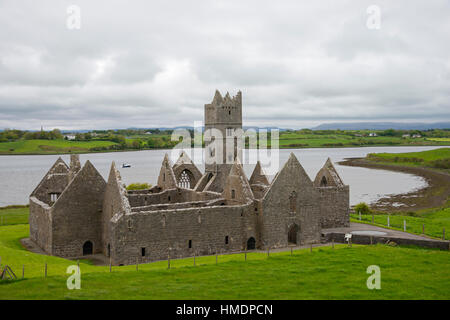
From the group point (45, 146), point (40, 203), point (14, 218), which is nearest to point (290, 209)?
point (40, 203)

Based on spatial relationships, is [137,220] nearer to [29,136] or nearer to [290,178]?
[290,178]

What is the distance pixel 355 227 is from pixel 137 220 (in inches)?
789

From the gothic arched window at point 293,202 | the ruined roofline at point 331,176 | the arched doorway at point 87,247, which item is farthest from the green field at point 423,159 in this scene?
the arched doorway at point 87,247

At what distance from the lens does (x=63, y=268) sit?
25422 mm

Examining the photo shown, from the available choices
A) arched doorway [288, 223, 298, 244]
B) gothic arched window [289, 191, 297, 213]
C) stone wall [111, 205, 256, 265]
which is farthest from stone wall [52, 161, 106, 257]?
arched doorway [288, 223, 298, 244]

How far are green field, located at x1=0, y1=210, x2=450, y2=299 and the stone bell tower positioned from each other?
10662 mm

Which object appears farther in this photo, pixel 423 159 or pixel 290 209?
pixel 423 159

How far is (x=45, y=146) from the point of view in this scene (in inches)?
5984

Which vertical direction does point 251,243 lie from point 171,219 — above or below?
below

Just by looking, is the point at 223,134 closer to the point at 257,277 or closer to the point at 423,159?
the point at 257,277

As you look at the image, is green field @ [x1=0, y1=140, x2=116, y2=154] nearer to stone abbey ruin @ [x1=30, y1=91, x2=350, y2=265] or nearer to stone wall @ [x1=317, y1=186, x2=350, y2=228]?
stone abbey ruin @ [x1=30, y1=91, x2=350, y2=265]

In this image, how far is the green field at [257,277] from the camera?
19484 millimetres

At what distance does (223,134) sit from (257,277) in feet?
58.3

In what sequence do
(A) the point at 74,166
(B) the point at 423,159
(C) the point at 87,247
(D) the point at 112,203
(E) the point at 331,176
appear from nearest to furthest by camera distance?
1. (D) the point at 112,203
2. (C) the point at 87,247
3. (A) the point at 74,166
4. (E) the point at 331,176
5. (B) the point at 423,159
